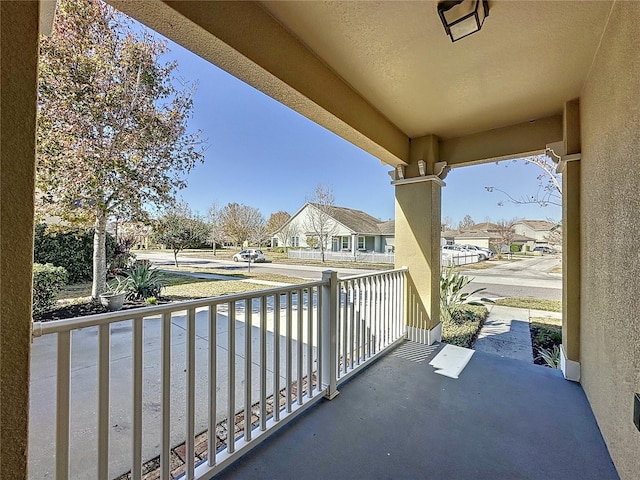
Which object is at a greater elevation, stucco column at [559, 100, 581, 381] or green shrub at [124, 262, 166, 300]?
stucco column at [559, 100, 581, 381]

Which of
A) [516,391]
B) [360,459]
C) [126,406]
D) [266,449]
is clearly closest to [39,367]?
[126,406]

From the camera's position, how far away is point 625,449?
57.5 inches

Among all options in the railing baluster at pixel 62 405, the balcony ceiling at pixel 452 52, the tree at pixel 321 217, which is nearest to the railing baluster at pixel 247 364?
the railing baluster at pixel 62 405

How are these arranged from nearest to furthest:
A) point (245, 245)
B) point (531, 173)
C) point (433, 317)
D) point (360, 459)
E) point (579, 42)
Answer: point (360, 459)
point (579, 42)
point (433, 317)
point (531, 173)
point (245, 245)

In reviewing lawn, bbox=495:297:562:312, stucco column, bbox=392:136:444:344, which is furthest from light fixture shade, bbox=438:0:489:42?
lawn, bbox=495:297:562:312

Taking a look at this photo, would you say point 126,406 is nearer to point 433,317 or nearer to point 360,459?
point 360,459

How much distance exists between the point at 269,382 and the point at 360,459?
4.41 ft

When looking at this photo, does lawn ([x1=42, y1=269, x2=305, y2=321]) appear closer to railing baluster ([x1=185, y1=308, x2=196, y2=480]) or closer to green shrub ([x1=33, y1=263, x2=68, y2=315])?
green shrub ([x1=33, y1=263, x2=68, y2=315])

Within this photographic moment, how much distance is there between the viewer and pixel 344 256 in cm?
1639

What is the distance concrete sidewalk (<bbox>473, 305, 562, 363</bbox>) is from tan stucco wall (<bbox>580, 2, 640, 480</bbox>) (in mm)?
1344

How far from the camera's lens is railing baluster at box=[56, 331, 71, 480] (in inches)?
39.9

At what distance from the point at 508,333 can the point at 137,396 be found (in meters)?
4.94

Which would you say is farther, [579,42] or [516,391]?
[516,391]

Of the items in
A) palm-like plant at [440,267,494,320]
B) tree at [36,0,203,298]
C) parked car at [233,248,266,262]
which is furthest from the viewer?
parked car at [233,248,266,262]
